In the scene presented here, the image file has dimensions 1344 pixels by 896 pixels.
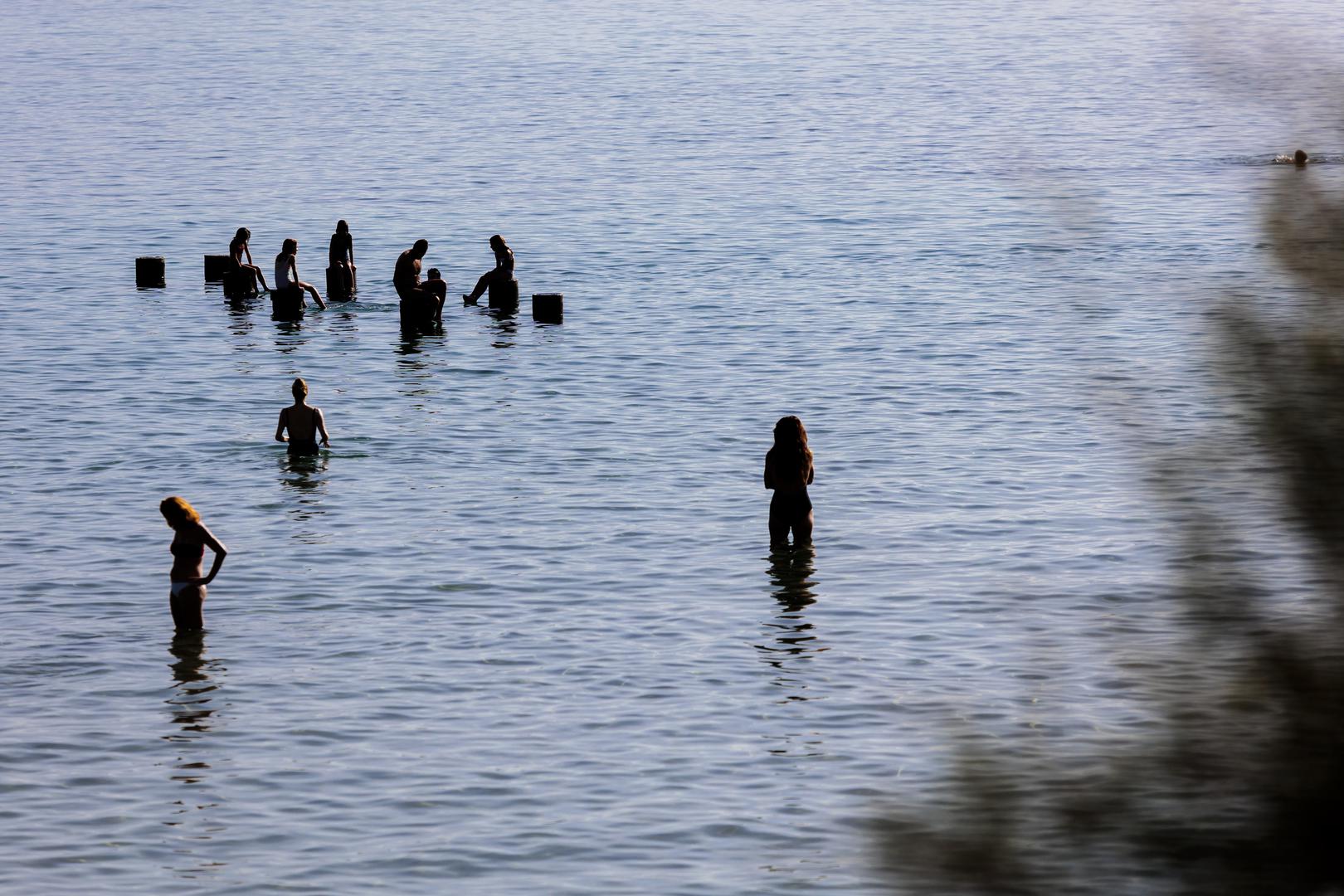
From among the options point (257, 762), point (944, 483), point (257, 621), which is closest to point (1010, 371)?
point (944, 483)

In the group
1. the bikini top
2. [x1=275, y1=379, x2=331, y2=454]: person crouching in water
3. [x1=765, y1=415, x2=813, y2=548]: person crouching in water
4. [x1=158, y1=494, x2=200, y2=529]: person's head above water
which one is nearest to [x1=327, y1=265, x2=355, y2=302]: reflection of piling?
[x1=275, y1=379, x2=331, y2=454]: person crouching in water

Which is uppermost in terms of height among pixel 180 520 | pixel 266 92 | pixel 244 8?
pixel 244 8

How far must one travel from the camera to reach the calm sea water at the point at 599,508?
13.6 meters

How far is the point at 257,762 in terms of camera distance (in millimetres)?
15203

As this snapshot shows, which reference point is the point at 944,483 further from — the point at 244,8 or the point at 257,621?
the point at 244,8

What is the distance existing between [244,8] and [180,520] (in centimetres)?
12910

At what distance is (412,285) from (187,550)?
18400 millimetres

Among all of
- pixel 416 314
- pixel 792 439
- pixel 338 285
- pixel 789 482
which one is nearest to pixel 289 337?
pixel 416 314

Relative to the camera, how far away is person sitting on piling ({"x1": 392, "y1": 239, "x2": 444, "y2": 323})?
3494 centimetres

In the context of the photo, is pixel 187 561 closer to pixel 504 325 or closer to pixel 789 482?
pixel 789 482

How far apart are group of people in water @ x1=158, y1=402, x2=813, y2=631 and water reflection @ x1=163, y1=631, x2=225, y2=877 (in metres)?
0.47

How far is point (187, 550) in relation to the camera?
17328 mm

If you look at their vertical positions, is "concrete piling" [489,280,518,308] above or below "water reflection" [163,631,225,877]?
above

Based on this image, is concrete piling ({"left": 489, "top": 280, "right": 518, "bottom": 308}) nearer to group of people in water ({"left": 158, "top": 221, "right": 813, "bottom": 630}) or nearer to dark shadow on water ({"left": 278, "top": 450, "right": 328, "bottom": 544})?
Answer: group of people in water ({"left": 158, "top": 221, "right": 813, "bottom": 630})
